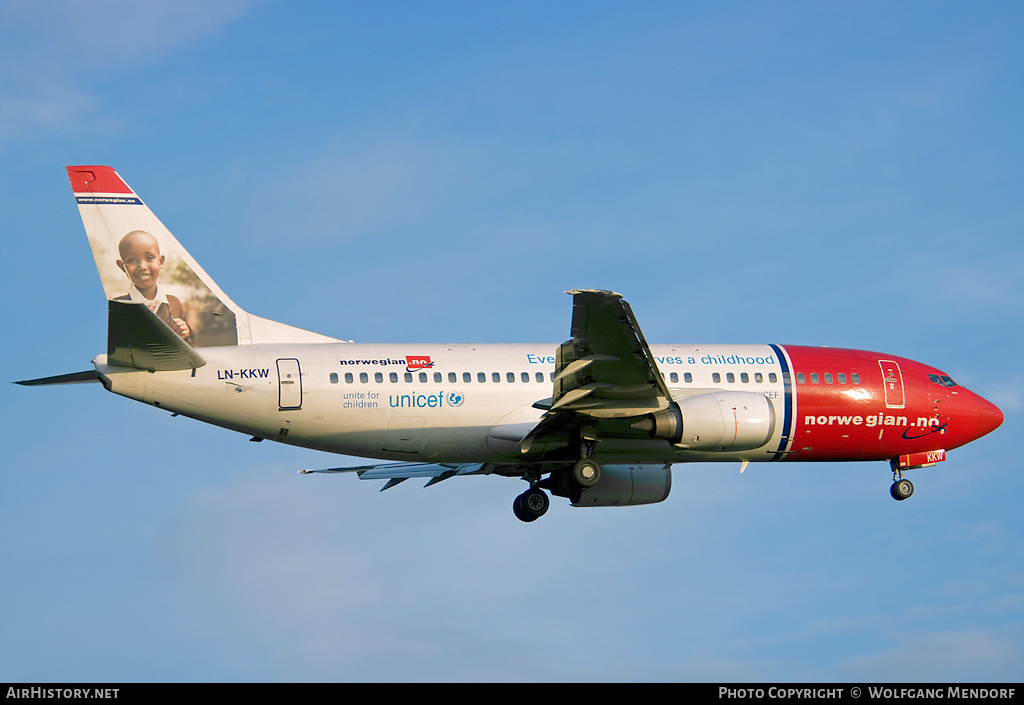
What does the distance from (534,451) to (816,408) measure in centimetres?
786

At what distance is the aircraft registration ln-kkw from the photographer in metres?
28.1

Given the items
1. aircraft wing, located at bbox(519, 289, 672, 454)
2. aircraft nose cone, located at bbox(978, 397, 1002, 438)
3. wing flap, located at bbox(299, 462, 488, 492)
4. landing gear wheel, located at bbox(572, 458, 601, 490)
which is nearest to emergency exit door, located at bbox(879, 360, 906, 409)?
aircraft nose cone, located at bbox(978, 397, 1002, 438)

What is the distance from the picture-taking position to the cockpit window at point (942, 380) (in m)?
34.8

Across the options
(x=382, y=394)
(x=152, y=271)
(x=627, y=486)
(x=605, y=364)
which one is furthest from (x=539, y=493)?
(x=152, y=271)

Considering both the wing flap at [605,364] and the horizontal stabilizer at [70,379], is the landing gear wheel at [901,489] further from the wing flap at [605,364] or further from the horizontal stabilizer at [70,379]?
the horizontal stabilizer at [70,379]

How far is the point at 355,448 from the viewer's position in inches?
1181

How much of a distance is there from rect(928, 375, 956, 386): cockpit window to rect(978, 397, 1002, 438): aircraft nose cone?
3.78 ft

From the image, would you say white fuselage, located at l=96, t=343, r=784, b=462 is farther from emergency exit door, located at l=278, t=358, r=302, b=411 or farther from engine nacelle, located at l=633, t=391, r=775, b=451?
engine nacelle, located at l=633, t=391, r=775, b=451

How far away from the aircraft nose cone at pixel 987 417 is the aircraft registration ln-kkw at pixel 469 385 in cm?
317

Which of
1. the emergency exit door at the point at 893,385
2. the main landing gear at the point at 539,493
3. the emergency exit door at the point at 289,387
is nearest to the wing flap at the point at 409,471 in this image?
the main landing gear at the point at 539,493

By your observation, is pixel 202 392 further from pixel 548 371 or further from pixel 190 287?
pixel 548 371

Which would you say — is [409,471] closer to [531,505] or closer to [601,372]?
[531,505]
